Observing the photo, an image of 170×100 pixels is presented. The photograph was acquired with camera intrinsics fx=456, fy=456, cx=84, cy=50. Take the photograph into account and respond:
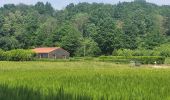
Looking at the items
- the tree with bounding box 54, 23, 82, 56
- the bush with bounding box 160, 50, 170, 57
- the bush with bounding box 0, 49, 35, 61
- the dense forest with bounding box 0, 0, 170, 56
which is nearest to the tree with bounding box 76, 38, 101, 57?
the dense forest with bounding box 0, 0, 170, 56

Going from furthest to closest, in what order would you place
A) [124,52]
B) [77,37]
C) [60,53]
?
[77,37] < [60,53] < [124,52]

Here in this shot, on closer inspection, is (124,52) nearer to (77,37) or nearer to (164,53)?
(164,53)

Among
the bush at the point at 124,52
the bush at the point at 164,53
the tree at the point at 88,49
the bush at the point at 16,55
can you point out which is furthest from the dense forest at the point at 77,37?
the bush at the point at 16,55

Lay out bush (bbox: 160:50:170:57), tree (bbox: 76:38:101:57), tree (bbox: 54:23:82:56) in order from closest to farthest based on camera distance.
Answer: bush (bbox: 160:50:170:57), tree (bbox: 76:38:101:57), tree (bbox: 54:23:82:56)

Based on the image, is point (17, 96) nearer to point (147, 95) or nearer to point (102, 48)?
point (147, 95)

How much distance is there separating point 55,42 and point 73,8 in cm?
6868

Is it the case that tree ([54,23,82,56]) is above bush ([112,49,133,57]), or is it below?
above

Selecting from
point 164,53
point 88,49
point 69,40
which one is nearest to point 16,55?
point 69,40

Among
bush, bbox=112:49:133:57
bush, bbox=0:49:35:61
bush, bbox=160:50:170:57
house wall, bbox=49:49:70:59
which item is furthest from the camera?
house wall, bbox=49:49:70:59

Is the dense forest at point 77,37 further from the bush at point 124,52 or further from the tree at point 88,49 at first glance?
the bush at point 124,52

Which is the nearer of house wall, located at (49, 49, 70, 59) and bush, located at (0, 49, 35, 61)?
bush, located at (0, 49, 35, 61)

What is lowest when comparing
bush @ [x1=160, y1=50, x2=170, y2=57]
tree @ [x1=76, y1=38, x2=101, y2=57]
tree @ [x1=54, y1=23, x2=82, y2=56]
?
bush @ [x1=160, y1=50, x2=170, y2=57]

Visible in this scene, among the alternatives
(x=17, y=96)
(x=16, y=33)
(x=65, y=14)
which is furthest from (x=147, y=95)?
Answer: (x=65, y=14)

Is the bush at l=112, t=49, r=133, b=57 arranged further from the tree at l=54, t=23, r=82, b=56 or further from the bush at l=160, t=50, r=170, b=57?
the tree at l=54, t=23, r=82, b=56
